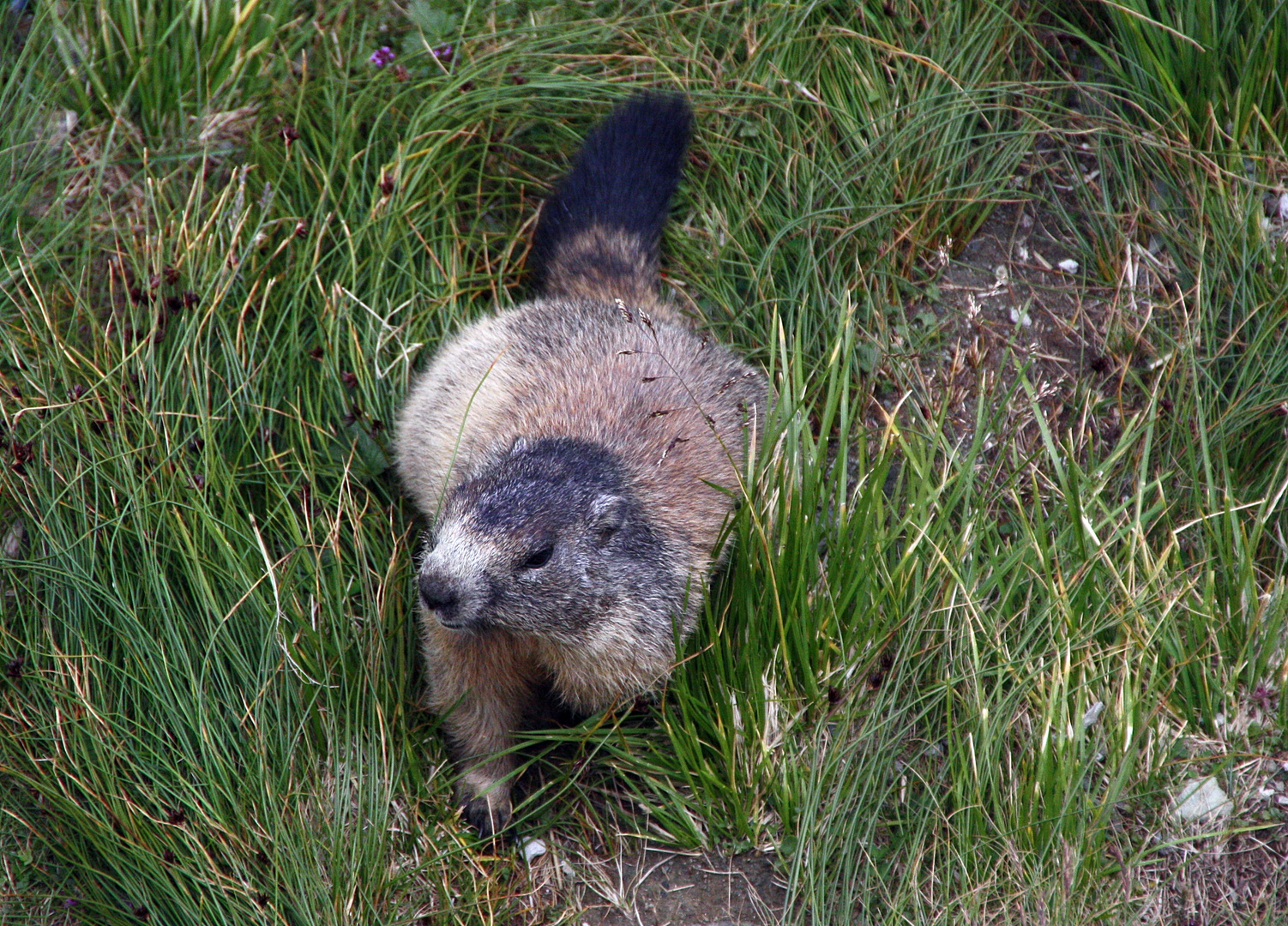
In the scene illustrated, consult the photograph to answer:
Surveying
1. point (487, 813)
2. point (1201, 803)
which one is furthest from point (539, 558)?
point (1201, 803)

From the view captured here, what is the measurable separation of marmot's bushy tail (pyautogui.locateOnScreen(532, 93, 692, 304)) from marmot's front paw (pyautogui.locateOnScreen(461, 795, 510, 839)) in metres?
2.48

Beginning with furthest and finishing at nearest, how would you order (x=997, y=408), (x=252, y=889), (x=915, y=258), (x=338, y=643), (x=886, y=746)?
(x=915, y=258) < (x=997, y=408) < (x=338, y=643) < (x=886, y=746) < (x=252, y=889)

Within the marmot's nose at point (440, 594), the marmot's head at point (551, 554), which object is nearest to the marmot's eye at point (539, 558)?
the marmot's head at point (551, 554)

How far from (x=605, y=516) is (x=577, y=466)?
0.25 metres

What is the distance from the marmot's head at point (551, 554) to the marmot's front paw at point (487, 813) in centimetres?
96

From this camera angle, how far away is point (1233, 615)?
14.1ft

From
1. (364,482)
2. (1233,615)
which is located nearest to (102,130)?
(364,482)

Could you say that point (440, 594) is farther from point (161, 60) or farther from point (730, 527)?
point (161, 60)

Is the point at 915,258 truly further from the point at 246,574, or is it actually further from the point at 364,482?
the point at 246,574

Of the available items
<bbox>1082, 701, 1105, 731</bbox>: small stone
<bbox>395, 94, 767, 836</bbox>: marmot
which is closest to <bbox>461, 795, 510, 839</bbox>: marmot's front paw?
<bbox>395, 94, 767, 836</bbox>: marmot

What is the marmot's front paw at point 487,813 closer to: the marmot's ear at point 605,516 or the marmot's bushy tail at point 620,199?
the marmot's ear at point 605,516

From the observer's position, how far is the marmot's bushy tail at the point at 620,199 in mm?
5426

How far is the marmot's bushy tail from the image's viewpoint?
17.8 feet

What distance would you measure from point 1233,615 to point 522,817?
299 cm
